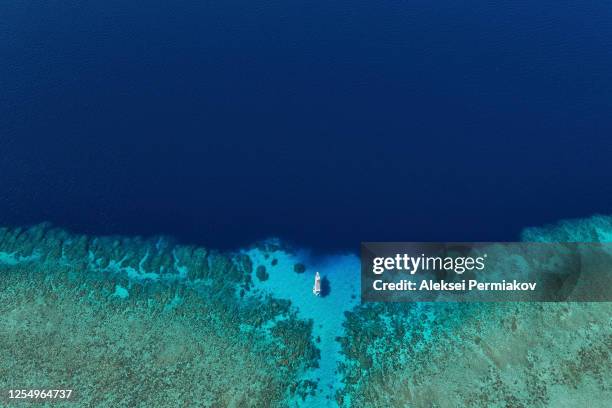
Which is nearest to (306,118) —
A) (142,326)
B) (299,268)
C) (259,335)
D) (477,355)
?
(299,268)

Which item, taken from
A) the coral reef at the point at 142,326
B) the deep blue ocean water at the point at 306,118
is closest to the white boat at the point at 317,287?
the coral reef at the point at 142,326

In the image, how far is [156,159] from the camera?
61406 millimetres

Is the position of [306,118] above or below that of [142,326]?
above

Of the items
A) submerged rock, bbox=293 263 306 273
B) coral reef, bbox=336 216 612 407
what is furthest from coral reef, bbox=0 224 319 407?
coral reef, bbox=336 216 612 407

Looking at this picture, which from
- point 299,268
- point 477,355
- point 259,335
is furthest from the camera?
point 299,268

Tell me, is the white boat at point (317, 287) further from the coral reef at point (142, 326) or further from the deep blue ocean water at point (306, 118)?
the deep blue ocean water at point (306, 118)

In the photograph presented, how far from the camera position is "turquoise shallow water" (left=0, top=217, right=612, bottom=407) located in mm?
42344

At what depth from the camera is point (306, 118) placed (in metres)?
65.9

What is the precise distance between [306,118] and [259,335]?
32.2m

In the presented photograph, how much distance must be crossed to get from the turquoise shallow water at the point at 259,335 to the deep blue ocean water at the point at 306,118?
3.99 meters

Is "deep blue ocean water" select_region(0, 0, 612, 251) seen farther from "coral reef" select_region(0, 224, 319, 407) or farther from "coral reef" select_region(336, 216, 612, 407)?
"coral reef" select_region(336, 216, 612, 407)

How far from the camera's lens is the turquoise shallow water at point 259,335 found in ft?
139

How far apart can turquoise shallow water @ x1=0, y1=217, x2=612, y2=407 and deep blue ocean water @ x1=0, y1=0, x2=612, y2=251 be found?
3.99m

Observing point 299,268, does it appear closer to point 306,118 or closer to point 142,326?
point 142,326
